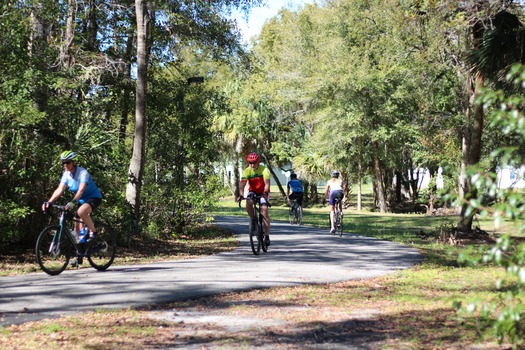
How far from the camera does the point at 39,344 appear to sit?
5594 millimetres

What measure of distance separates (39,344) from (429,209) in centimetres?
3781

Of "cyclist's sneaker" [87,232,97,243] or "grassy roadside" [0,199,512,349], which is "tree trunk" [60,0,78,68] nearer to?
"cyclist's sneaker" [87,232,97,243]

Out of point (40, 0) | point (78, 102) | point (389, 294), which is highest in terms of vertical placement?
point (40, 0)

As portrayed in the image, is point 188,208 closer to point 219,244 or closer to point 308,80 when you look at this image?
point 219,244

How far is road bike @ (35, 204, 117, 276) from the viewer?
9773mm

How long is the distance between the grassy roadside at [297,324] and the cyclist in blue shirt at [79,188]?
3.05m

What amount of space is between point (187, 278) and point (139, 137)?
6159 millimetres

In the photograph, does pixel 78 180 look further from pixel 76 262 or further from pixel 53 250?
pixel 76 262

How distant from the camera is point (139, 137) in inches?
588

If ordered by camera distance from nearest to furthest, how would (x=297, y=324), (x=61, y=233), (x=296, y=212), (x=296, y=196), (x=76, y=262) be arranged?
1. (x=297, y=324)
2. (x=61, y=233)
3. (x=76, y=262)
4. (x=296, y=196)
5. (x=296, y=212)

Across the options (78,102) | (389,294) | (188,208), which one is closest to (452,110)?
(188,208)

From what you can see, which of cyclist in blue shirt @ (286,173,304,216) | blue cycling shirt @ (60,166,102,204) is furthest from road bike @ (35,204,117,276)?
cyclist in blue shirt @ (286,173,304,216)

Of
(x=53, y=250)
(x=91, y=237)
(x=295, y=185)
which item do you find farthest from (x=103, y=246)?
(x=295, y=185)

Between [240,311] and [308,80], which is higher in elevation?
[308,80]
